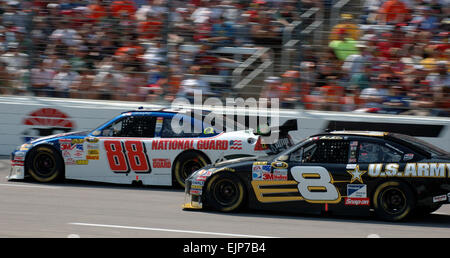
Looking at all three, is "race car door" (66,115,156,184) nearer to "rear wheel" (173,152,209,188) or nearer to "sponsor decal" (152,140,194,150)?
"sponsor decal" (152,140,194,150)

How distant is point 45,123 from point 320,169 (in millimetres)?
7483

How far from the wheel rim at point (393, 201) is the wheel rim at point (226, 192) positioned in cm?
193

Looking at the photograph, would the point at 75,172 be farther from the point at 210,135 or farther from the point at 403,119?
the point at 403,119

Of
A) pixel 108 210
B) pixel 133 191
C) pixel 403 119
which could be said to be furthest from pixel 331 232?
pixel 403 119

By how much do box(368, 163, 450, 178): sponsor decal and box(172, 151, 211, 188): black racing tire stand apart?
3245mm

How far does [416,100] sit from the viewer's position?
38.2 ft

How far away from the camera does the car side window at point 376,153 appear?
7824mm

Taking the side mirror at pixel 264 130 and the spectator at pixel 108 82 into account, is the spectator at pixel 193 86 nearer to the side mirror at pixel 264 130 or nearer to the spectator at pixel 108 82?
A: the spectator at pixel 108 82

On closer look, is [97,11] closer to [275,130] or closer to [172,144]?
[172,144]

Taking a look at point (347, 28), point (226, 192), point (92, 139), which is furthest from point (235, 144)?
point (347, 28)

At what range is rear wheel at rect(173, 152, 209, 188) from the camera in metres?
10.2

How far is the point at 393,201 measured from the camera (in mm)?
7809

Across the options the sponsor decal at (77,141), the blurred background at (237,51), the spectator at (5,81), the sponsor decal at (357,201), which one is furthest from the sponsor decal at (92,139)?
the sponsor decal at (357,201)

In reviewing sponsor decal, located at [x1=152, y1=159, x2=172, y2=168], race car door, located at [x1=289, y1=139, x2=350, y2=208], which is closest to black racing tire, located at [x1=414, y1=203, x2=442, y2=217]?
race car door, located at [x1=289, y1=139, x2=350, y2=208]
